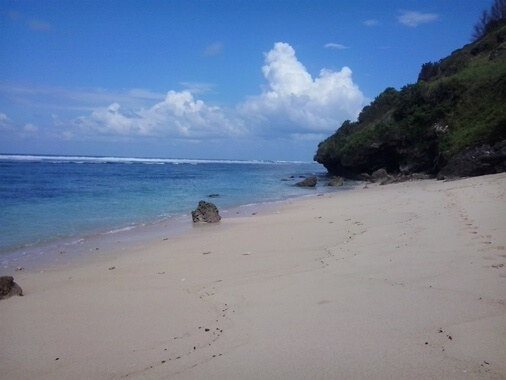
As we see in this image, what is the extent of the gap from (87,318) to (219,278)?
2.11 meters

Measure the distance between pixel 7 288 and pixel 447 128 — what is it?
2770 centimetres

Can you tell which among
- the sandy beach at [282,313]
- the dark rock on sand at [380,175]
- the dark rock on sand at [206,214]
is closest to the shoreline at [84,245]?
the dark rock on sand at [206,214]

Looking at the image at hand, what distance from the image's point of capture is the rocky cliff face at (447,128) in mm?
21391

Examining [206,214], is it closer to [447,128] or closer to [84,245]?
[84,245]

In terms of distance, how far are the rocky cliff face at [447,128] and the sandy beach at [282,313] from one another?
15.5 metres

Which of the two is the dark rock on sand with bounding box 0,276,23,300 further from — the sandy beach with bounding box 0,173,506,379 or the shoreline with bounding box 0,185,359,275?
the shoreline with bounding box 0,185,359,275

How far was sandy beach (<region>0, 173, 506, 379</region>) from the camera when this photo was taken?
3.30 m

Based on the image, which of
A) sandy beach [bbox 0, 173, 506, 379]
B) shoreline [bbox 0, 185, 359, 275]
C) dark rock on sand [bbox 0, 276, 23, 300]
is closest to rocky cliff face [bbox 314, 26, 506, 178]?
sandy beach [bbox 0, 173, 506, 379]

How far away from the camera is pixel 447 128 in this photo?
26547mm

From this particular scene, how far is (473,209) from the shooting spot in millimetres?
9523

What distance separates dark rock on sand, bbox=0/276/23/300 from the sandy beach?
0.71 ft

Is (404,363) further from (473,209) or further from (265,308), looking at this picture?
(473,209)

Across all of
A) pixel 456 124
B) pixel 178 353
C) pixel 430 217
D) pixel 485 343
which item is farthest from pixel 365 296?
pixel 456 124

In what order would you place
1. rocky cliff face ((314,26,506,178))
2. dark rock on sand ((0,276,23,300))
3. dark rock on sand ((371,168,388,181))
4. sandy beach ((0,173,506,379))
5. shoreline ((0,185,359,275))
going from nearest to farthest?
sandy beach ((0,173,506,379)), dark rock on sand ((0,276,23,300)), shoreline ((0,185,359,275)), rocky cliff face ((314,26,506,178)), dark rock on sand ((371,168,388,181))
